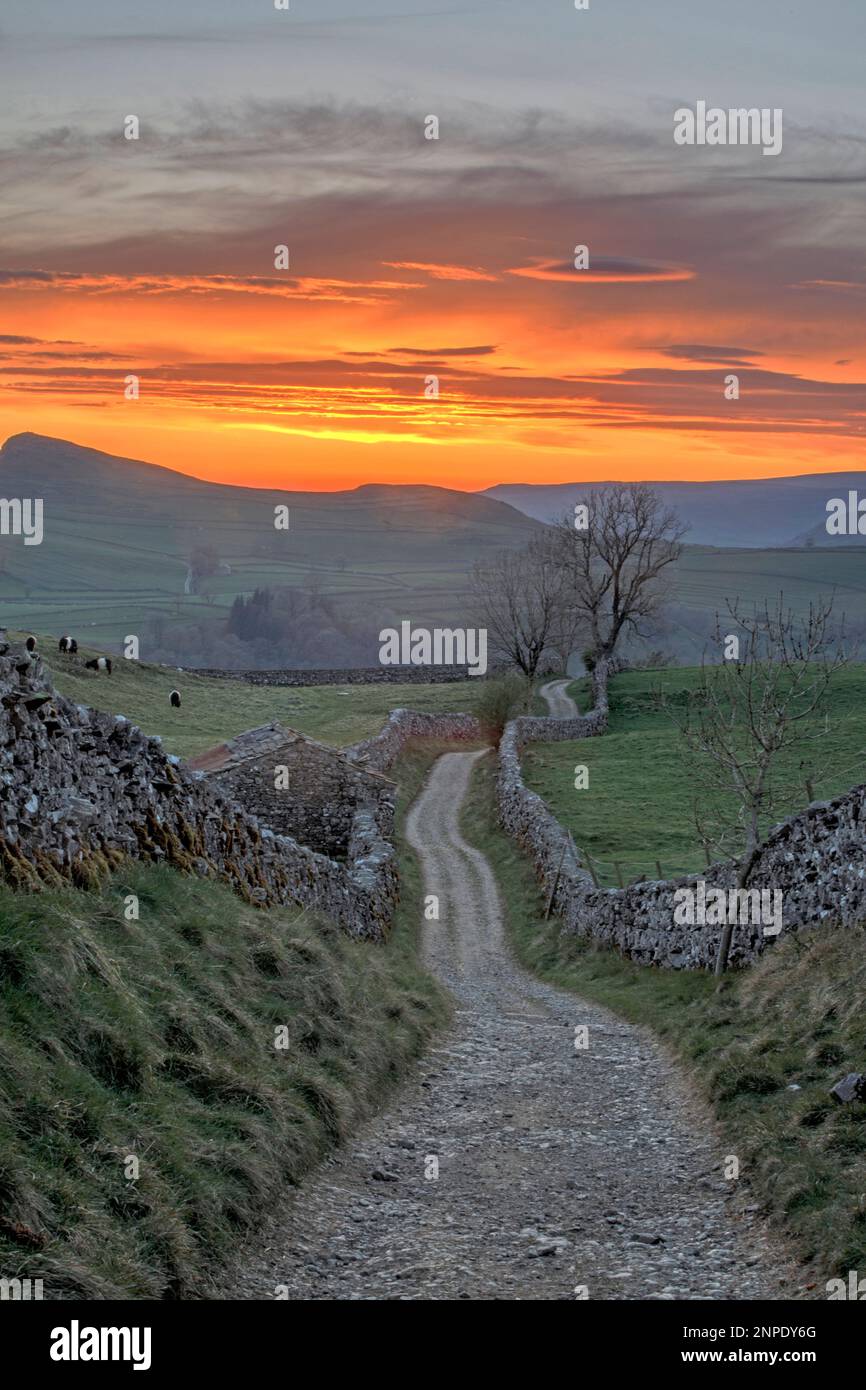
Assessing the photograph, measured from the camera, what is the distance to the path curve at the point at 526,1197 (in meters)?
9.78

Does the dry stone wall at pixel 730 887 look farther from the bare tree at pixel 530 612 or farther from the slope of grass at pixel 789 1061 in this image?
the bare tree at pixel 530 612

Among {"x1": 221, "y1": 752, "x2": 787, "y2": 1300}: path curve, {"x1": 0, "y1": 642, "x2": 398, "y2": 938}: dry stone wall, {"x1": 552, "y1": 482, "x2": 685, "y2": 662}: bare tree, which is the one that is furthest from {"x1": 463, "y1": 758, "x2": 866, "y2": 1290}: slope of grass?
{"x1": 552, "y1": 482, "x2": 685, "y2": 662}: bare tree

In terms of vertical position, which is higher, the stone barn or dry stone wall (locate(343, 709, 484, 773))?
dry stone wall (locate(343, 709, 484, 773))

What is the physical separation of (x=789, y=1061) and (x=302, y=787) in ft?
76.0

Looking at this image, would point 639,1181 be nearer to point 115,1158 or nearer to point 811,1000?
point 811,1000

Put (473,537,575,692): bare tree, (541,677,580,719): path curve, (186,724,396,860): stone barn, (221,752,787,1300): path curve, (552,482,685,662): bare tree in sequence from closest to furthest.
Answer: (221,752,787,1300): path curve < (186,724,396,860): stone barn < (541,677,580,719): path curve < (552,482,685,662): bare tree < (473,537,575,692): bare tree

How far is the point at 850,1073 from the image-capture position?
12750 mm

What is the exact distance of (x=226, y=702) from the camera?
74625 millimetres

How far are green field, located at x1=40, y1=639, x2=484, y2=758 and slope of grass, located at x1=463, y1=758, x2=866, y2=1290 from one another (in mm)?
29943

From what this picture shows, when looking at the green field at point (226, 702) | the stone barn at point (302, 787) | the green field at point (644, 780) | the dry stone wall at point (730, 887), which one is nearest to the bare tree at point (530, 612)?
the green field at point (226, 702)

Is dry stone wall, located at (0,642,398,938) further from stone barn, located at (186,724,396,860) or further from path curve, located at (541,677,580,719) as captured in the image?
path curve, located at (541,677,580,719)

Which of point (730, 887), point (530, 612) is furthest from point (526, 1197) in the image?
point (530, 612)

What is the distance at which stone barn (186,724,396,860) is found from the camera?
116 feet
